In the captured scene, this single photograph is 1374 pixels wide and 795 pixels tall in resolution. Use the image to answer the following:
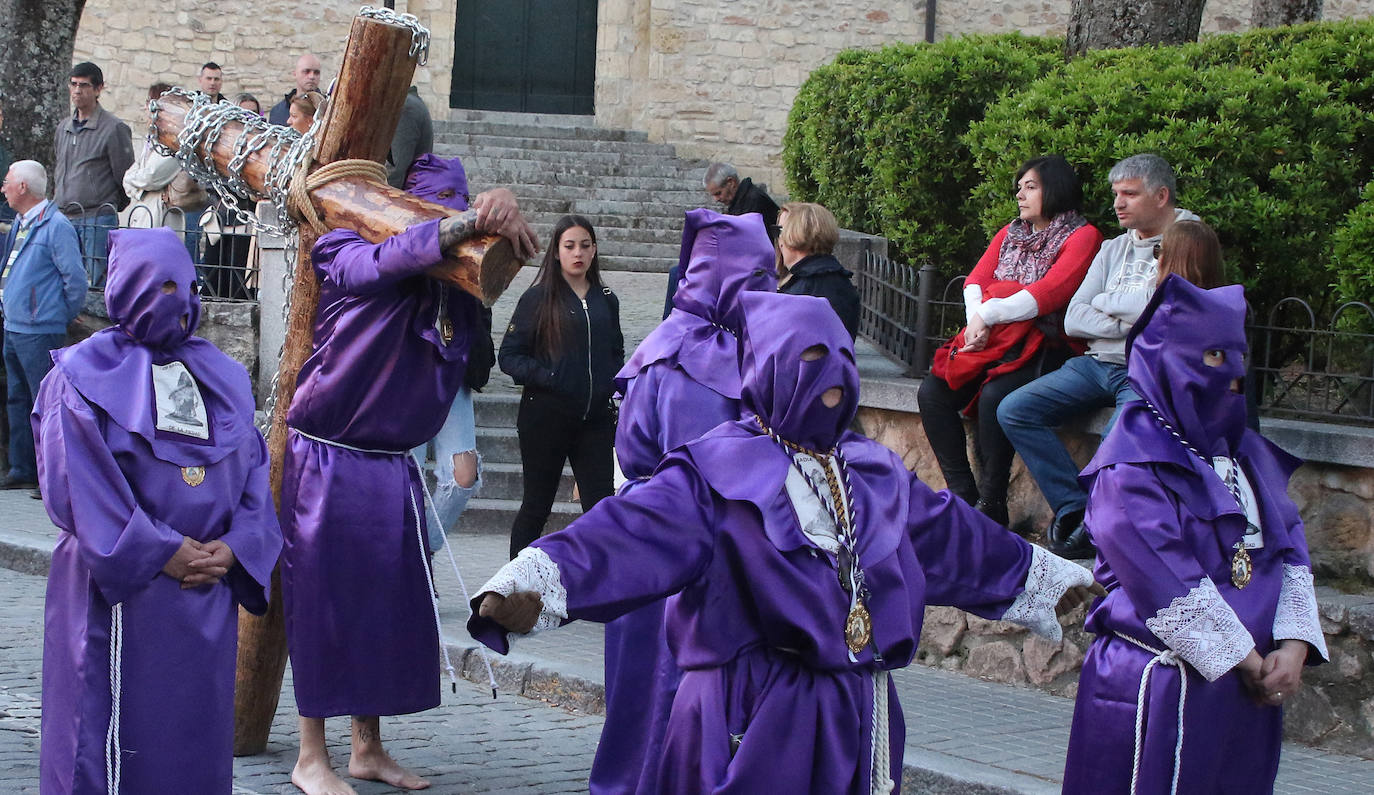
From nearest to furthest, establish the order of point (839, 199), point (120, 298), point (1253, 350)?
point (120, 298) < point (1253, 350) < point (839, 199)

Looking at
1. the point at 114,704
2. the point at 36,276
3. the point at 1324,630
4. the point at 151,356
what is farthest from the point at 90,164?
the point at 1324,630

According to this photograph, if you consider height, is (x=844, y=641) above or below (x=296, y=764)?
above

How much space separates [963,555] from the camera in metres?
4.11

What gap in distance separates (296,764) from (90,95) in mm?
8234

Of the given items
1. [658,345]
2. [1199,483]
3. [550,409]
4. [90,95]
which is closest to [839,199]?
[550,409]

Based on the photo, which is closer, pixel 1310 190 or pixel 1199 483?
pixel 1199 483

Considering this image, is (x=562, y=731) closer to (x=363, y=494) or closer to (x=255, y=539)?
(x=363, y=494)

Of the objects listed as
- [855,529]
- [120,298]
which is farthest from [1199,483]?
[120,298]

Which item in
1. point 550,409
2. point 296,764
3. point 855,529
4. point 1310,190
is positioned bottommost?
point 296,764

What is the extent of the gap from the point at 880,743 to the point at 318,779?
251cm

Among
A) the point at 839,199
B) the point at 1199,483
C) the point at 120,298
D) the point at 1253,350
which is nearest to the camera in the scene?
the point at 1199,483

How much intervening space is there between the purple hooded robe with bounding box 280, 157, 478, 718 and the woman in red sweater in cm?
281

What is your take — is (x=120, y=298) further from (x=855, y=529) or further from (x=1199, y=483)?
(x=1199, y=483)

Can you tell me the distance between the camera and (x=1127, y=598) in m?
4.57
